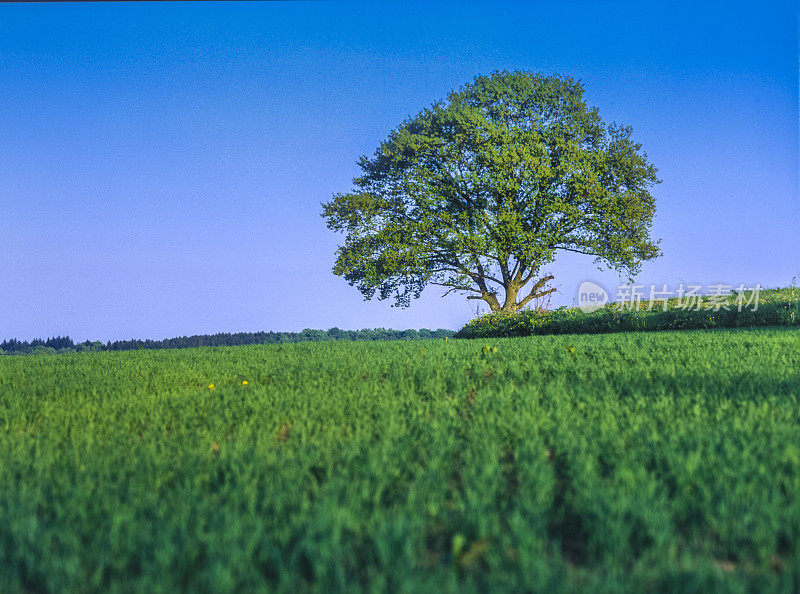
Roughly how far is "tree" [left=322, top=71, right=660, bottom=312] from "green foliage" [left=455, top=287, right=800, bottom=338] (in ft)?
16.3

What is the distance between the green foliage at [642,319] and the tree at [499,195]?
16.3ft

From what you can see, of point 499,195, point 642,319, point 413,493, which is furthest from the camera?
point 499,195

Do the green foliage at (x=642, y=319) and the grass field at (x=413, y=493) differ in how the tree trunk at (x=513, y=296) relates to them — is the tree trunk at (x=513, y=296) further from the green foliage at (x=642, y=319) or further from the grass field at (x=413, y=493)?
the grass field at (x=413, y=493)

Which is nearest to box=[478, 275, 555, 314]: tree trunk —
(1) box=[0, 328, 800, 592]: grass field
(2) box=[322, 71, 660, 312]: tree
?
(2) box=[322, 71, 660, 312]: tree

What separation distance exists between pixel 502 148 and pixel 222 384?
69.7ft

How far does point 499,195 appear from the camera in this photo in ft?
90.0

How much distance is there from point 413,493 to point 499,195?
26.0m

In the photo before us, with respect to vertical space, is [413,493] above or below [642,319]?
below

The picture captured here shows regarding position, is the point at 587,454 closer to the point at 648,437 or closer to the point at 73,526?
the point at 648,437

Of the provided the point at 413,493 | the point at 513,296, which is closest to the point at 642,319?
the point at 513,296

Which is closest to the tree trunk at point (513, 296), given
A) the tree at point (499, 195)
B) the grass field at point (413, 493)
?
the tree at point (499, 195)

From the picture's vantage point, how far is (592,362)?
827 centimetres

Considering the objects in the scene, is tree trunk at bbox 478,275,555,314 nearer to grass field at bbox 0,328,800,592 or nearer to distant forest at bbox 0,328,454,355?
distant forest at bbox 0,328,454,355

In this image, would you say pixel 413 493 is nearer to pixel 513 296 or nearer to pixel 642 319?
pixel 642 319
